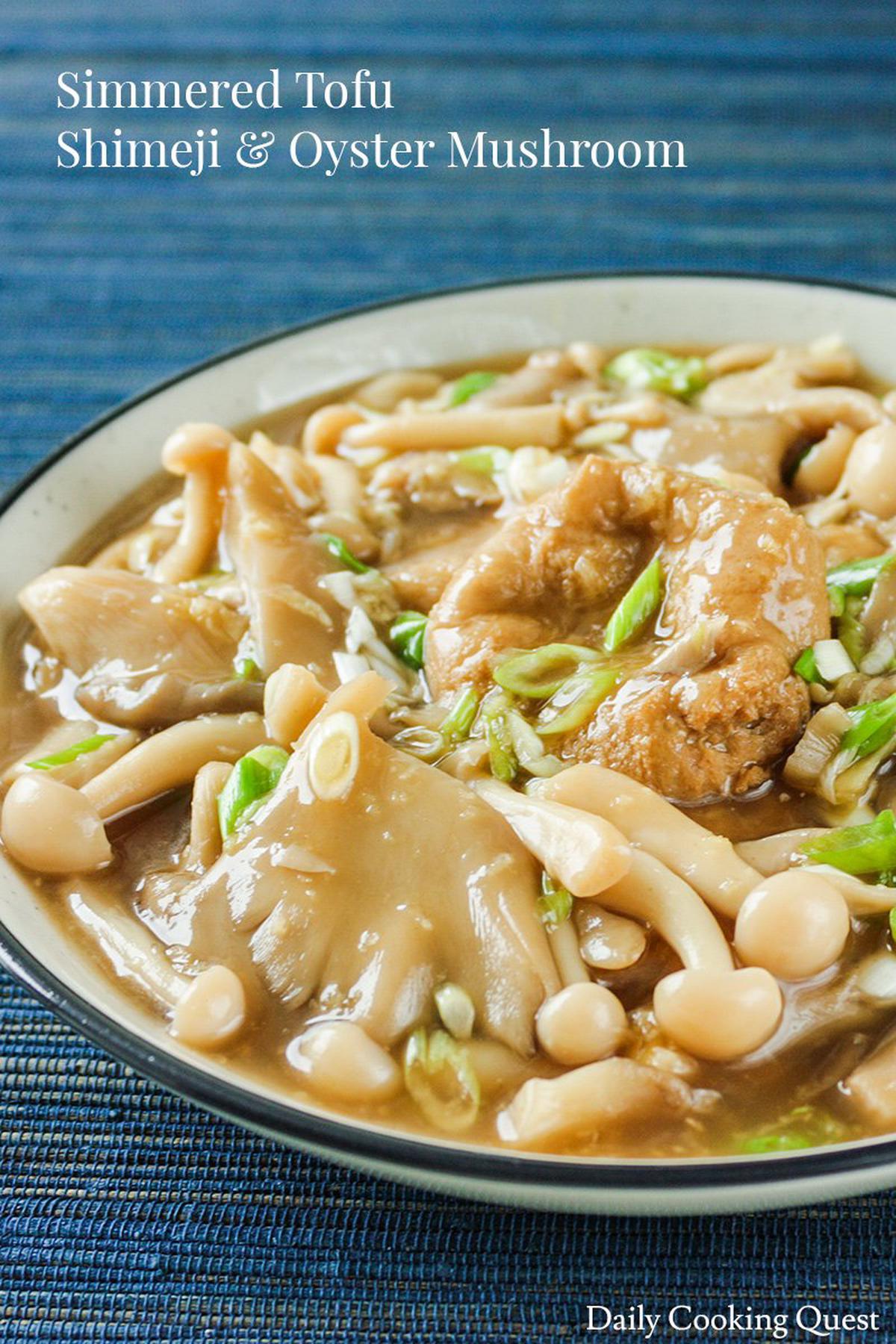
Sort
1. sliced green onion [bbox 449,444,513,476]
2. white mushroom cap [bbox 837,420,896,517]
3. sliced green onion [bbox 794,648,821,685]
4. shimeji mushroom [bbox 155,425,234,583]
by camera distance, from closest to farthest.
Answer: sliced green onion [bbox 794,648,821,685], white mushroom cap [bbox 837,420,896,517], shimeji mushroom [bbox 155,425,234,583], sliced green onion [bbox 449,444,513,476]

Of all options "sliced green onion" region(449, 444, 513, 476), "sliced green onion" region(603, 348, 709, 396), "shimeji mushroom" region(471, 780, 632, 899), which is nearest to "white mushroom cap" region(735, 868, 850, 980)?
"shimeji mushroom" region(471, 780, 632, 899)

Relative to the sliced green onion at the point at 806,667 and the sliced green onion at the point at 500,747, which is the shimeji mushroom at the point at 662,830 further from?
the sliced green onion at the point at 806,667

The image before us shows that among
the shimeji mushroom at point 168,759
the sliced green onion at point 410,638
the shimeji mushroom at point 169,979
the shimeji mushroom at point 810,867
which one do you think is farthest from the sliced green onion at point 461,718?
the shimeji mushroom at point 169,979

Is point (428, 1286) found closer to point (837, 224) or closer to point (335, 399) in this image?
point (335, 399)

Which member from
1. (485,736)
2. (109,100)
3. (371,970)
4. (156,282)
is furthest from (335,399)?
(109,100)

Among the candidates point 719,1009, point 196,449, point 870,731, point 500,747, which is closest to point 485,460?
point 196,449

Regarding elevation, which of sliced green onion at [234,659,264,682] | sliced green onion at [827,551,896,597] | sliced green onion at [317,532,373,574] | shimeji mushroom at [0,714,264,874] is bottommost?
shimeji mushroom at [0,714,264,874]

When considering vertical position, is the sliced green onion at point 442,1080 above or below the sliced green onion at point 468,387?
below

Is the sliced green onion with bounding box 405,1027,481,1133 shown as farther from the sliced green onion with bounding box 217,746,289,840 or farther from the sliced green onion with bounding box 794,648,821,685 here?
the sliced green onion with bounding box 794,648,821,685

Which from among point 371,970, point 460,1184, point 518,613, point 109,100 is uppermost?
point 109,100
